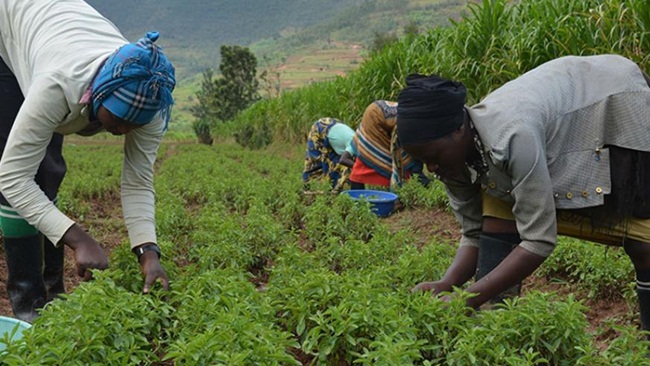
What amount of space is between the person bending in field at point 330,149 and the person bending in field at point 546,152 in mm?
5499

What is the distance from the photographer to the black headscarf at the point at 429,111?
9.52ft

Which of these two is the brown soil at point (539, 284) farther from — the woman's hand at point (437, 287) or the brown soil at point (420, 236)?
the woman's hand at point (437, 287)

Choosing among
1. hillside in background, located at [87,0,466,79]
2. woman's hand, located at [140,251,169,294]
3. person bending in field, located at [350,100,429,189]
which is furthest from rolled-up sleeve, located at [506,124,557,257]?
hillside in background, located at [87,0,466,79]

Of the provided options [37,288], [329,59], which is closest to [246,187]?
[37,288]

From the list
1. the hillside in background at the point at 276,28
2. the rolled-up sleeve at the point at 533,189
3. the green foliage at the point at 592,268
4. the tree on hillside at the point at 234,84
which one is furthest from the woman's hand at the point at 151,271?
the hillside in background at the point at 276,28

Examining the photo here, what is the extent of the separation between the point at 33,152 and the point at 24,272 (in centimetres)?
86

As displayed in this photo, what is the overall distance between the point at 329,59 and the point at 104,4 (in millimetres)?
91505

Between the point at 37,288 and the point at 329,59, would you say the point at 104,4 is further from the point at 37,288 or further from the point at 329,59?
the point at 37,288

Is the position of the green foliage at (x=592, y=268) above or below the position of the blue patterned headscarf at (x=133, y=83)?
below

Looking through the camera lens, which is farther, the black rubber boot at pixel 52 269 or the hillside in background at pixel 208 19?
the hillside in background at pixel 208 19

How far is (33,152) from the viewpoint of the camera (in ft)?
10.8

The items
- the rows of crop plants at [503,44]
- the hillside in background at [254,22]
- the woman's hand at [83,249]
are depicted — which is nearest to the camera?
the woman's hand at [83,249]

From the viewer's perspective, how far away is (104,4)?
531 ft

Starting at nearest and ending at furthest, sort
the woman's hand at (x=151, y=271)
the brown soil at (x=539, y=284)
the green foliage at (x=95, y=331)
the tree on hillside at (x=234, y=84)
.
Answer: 1. the green foliage at (x=95, y=331)
2. the woman's hand at (x=151, y=271)
3. the brown soil at (x=539, y=284)
4. the tree on hillside at (x=234, y=84)
